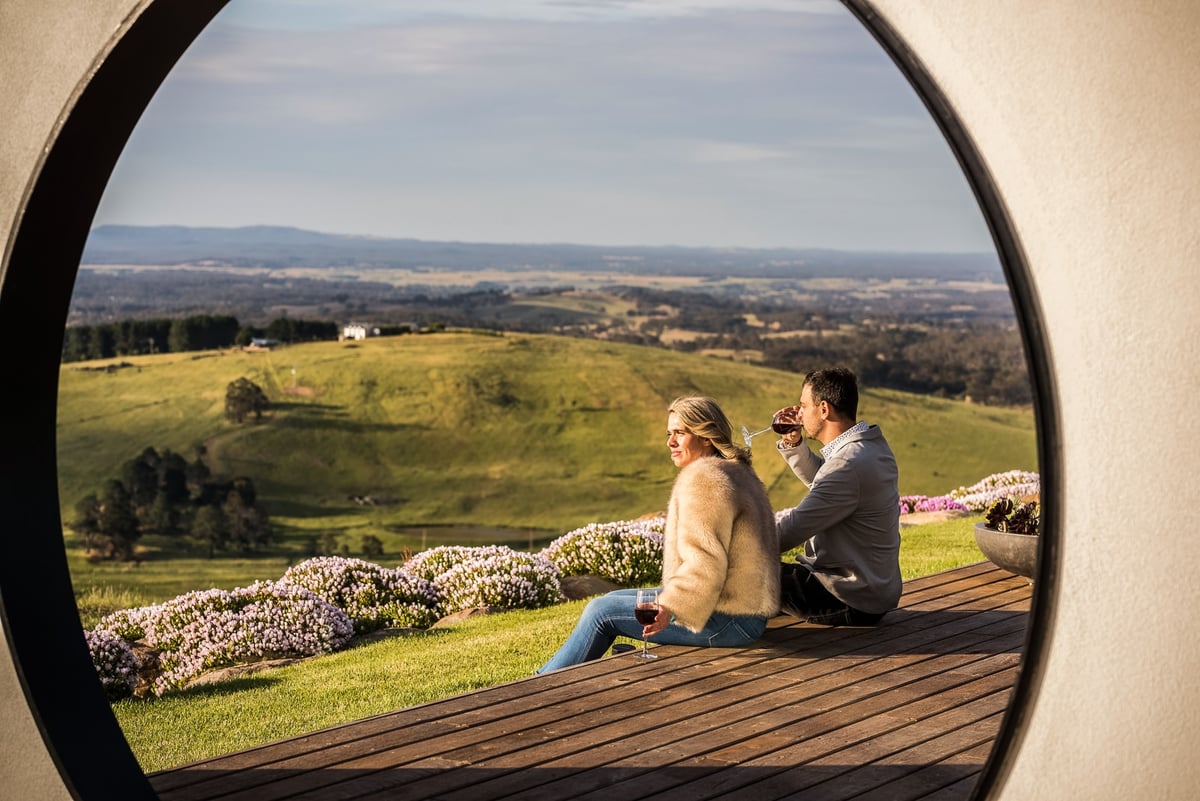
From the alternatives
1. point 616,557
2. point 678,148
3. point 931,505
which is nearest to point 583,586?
point 616,557

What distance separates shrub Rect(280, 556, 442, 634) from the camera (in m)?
9.84

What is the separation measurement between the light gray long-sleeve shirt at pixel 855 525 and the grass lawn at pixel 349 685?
2.08 meters

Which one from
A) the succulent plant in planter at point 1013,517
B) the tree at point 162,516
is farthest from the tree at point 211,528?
the succulent plant in planter at point 1013,517

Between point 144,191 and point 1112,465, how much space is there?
2559 inches

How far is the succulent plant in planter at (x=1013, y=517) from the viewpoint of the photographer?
6512mm

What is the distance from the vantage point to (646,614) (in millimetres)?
4820

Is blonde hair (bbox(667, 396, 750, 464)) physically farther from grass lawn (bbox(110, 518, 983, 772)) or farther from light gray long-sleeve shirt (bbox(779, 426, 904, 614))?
grass lawn (bbox(110, 518, 983, 772))

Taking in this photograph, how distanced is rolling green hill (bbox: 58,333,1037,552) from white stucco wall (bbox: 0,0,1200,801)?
132 ft

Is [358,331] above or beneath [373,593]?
above

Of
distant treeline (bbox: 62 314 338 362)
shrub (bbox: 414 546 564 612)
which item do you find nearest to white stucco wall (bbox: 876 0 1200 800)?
→ shrub (bbox: 414 546 564 612)

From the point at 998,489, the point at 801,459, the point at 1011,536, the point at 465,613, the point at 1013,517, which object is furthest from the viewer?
the point at 998,489

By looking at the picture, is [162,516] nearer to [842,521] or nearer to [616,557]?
[616,557]

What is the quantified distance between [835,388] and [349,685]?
383 cm

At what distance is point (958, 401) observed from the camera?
147ft
